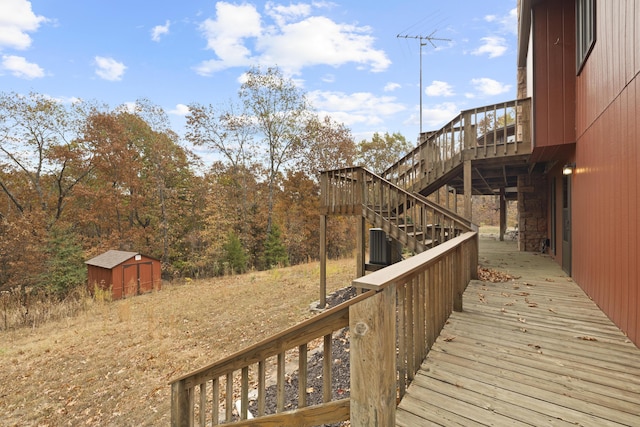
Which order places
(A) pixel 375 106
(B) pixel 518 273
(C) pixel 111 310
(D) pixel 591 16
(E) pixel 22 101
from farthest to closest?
(A) pixel 375 106 → (E) pixel 22 101 → (C) pixel 111 310 → (B) pixel 518 273 → (D) pixel 591 16

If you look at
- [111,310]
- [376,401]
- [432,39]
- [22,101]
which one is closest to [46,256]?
[111,310]

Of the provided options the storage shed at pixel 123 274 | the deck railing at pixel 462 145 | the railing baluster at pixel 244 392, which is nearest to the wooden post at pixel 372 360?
the railing baluster at pixel 244 392

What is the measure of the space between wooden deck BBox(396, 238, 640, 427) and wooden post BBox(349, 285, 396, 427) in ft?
1.62

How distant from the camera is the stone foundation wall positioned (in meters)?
9.22

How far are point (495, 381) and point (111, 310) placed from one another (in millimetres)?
12008

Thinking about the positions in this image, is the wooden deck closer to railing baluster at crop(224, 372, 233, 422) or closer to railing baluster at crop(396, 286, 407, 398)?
railing baluster at crop(396, 286, 407, 398)

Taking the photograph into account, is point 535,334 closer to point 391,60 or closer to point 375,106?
point 391,60

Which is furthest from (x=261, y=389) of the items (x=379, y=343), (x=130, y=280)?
(x=130, y=280)

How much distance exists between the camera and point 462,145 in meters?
7.50

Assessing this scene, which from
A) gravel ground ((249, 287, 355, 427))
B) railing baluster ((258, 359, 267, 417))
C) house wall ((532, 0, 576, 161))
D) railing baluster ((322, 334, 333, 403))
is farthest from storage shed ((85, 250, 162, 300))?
house wall ((532, 0, 576, 161))

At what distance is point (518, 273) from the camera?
6105 mm

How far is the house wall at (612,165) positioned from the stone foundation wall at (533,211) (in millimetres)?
5169

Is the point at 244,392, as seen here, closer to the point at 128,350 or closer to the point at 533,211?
the point at 128,350

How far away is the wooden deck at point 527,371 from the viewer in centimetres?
182
